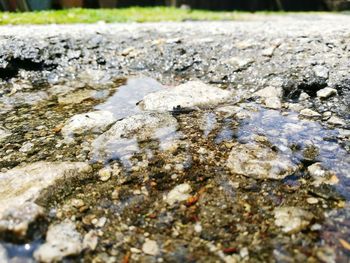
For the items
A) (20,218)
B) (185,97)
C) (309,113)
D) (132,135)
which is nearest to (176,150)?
(132,135)

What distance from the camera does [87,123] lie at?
3.04 metres

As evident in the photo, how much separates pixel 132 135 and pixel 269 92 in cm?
164

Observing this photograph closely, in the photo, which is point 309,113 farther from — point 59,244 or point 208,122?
point 59,244

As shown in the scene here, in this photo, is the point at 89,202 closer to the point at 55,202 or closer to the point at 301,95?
the point at 55,202

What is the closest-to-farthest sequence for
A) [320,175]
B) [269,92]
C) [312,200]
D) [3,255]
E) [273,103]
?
[3,255]
[312,200]
[320,175]
[273,103]
[269,92]

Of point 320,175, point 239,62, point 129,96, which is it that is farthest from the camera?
point 239,62

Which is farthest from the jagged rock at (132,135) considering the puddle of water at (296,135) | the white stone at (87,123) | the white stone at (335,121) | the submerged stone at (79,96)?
the white stone at (335,121)

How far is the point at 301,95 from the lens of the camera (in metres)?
3.57

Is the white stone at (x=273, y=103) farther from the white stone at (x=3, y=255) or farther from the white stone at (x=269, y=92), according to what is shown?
the white stone at (x=3, y=255)

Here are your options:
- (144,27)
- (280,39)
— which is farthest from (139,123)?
(144,27)

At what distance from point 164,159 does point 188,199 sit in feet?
1.56

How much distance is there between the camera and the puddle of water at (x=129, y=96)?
11.1 feet

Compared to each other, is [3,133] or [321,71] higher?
[321,71]

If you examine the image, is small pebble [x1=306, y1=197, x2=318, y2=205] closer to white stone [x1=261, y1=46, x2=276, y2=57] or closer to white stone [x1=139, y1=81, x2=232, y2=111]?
white stone [x1=139, y1=81, x2=232, y2=111]
